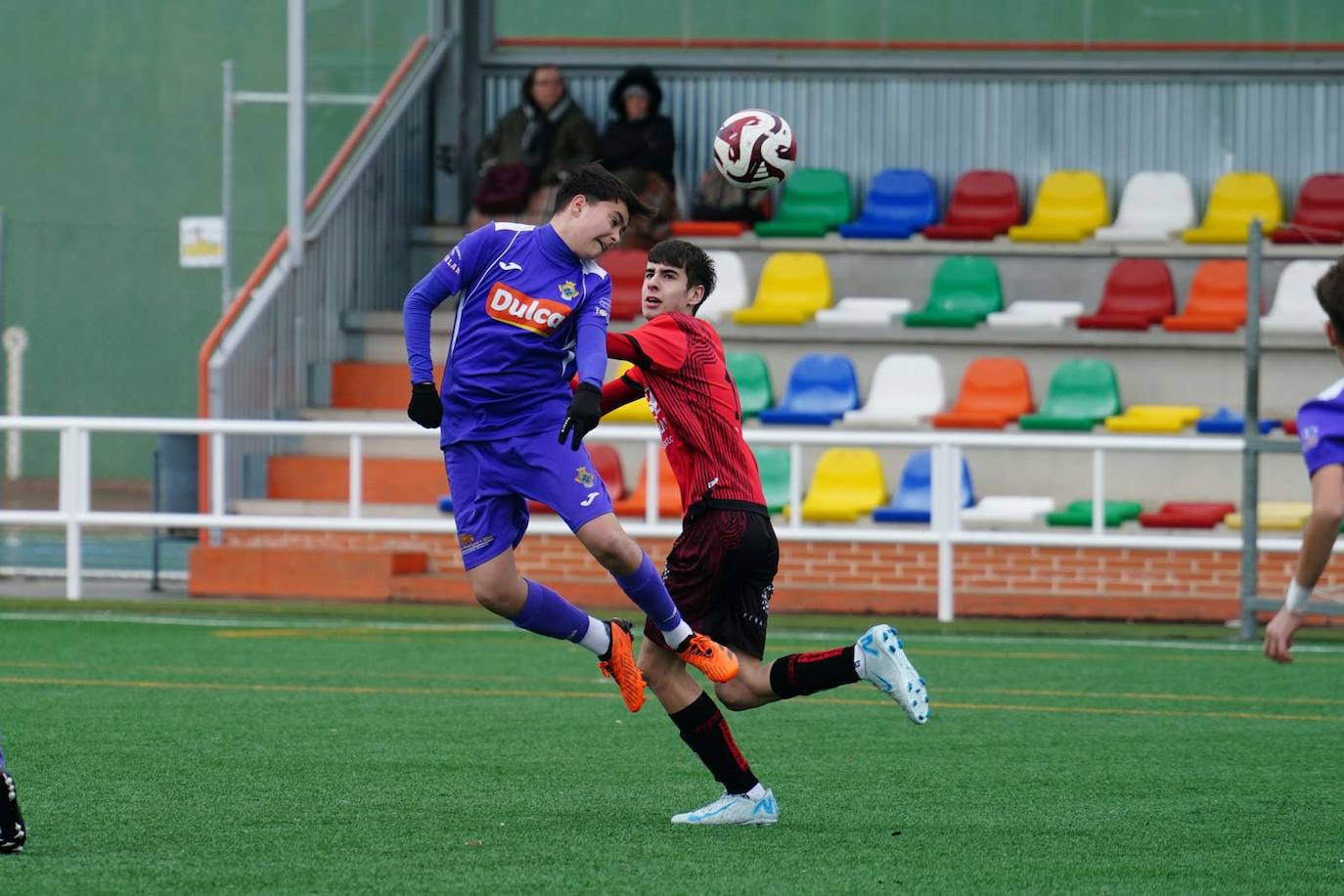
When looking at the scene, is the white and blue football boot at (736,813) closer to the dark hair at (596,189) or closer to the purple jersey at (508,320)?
the purple jersey at (508,320)

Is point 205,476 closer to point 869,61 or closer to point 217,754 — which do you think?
point 869,61

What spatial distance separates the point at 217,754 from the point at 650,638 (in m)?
1.93

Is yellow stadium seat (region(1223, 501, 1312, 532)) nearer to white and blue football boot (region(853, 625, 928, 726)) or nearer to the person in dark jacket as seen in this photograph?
the person in dark jacket

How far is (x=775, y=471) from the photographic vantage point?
16.1 meters

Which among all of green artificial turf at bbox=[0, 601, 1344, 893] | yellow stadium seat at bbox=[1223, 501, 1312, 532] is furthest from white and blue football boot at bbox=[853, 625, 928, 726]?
yellow stadium seat at bbox=[1223, 501, 1312, 532]

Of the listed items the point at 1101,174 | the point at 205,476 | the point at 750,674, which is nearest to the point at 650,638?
the point at 750,674

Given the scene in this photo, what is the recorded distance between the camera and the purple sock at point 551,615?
6762 mm

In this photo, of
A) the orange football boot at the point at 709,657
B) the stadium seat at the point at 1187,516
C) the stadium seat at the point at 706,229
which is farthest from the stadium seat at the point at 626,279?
the orange football boot at the point at 709,657

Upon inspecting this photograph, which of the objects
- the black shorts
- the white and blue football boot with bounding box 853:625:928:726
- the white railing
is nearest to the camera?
the white and blue football boot with bounding box 853:625:928:726

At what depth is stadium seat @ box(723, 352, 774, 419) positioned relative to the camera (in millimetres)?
16875

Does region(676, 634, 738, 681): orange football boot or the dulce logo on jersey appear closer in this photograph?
region(676, 634, 738, 681): orange football boot

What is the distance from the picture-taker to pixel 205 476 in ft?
53.0

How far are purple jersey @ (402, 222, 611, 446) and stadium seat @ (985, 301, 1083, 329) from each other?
35.6 ft

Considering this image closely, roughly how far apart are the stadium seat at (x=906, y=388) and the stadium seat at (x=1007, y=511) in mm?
1146
